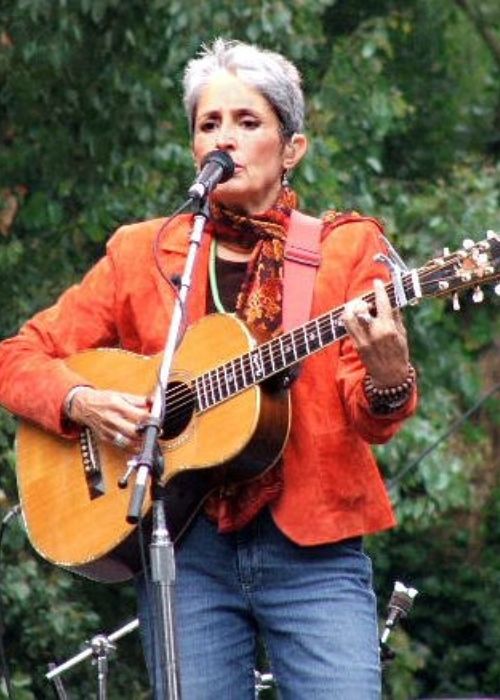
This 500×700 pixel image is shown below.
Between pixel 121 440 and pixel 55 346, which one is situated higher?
pixel 55 346

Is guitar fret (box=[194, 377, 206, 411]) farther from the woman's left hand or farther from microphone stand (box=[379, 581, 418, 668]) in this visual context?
microphone stand (box=[379, 581, 418, 668])

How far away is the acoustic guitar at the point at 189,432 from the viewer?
178 inches

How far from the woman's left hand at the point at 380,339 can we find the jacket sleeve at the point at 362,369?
0.25ft

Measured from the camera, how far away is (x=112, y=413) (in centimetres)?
482

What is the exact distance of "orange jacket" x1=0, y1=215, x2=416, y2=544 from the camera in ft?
15.1

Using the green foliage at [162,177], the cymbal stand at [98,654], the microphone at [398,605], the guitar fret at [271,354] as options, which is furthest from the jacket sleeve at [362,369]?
the green foliage at [162,177]

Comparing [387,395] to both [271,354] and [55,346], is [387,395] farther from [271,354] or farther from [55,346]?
[55,346]

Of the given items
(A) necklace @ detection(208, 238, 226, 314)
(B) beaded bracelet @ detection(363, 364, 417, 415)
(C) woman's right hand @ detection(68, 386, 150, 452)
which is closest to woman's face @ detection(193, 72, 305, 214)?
(A) necklace @ detection(208, 238, 226, 314)

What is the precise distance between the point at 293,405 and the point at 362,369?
172 mm

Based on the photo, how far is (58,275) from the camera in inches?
353

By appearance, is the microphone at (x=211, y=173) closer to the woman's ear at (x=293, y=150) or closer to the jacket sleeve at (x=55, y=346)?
the woman's ear at (x=293, y=150)

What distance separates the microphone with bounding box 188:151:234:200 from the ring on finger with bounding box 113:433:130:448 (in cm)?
54

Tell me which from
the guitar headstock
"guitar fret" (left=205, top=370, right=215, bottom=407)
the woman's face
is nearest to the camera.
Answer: the guitar headstock

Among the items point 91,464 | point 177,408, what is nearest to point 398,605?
point 91,464
